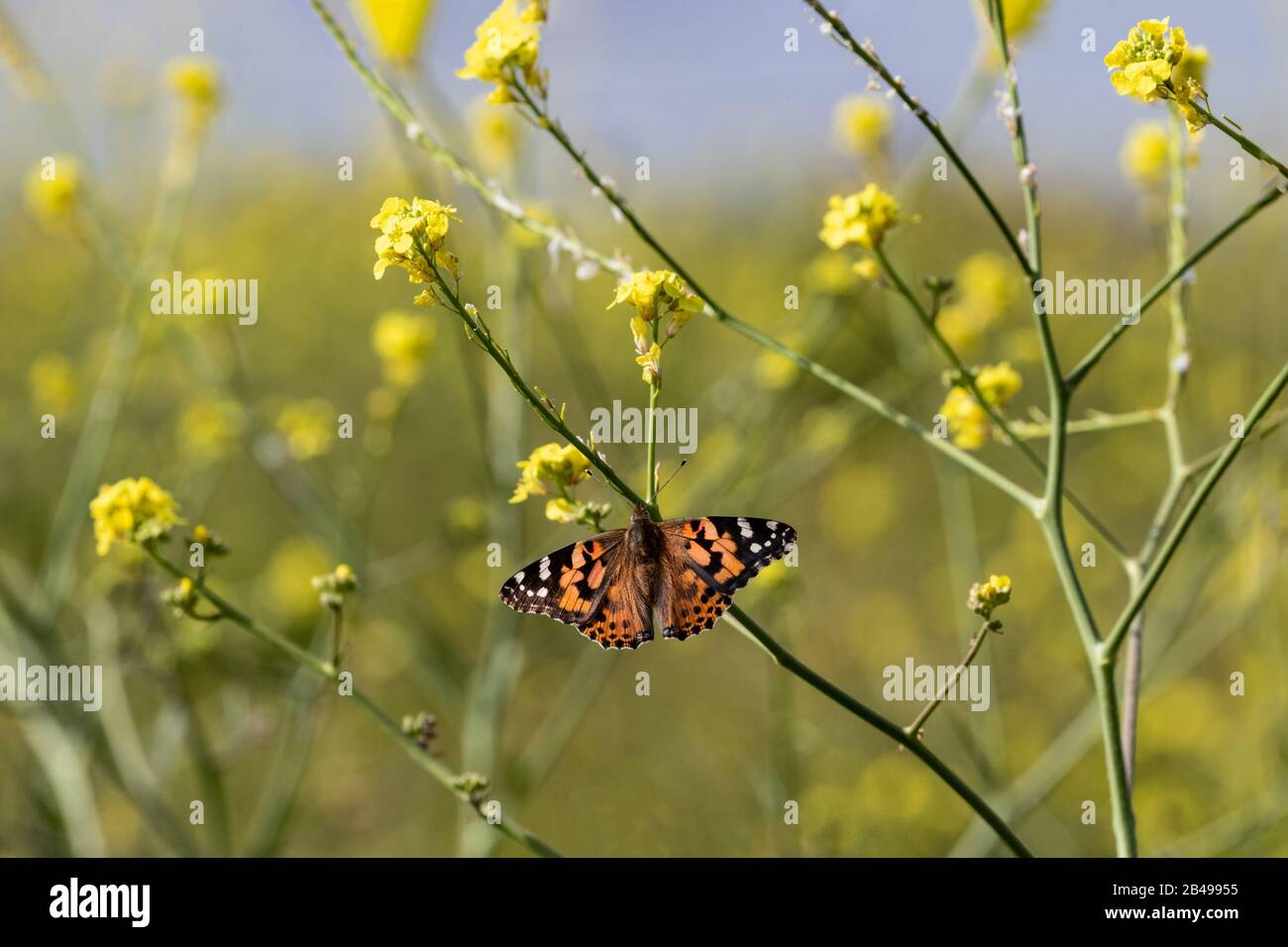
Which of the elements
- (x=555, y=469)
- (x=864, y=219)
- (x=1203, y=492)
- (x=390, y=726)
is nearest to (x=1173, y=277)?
(x=1203, y=492)

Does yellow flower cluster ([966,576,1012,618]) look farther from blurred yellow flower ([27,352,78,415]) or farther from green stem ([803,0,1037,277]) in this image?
blurred yellow flower ([27,352,78,415])

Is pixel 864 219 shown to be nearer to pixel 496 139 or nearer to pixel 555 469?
pixel 555 469

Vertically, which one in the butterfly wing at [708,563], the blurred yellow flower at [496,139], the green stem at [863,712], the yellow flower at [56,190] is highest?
the blurred yellow flower at [496,139]

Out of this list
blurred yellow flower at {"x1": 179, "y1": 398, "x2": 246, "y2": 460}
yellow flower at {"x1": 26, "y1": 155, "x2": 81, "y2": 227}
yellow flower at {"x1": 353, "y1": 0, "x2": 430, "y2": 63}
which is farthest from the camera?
blurred yellow flower at {"x1": 179, "y1": 398, "x2": 246, "y2": 460}

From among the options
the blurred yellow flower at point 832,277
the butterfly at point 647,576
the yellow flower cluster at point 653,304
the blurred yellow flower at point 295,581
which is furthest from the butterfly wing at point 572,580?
the blurred yellow flower at point 295,581

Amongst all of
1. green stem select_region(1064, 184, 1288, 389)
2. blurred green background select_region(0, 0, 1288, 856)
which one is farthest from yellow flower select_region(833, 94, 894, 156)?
green stem select_region(1064, 184, 1288, 389)

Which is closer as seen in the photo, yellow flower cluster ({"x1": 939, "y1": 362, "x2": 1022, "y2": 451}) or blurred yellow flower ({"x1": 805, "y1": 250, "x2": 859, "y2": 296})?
yellow flower cluster ({"x1": 939, "y1": 362, "x2": 1022, "y2": 451})

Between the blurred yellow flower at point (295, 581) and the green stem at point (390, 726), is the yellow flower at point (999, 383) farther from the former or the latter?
the blurred yellow flower at point (295, 581)
